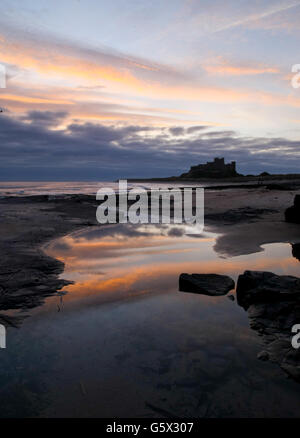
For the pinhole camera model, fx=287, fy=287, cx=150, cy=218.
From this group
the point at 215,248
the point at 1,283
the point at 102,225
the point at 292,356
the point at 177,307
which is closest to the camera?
the point at 292,356

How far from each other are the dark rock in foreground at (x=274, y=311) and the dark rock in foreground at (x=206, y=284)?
34 centimetres

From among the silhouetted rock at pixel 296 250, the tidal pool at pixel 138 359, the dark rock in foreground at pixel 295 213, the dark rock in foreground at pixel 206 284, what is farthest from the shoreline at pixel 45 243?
the dark rock in foreground at pixel 206 284

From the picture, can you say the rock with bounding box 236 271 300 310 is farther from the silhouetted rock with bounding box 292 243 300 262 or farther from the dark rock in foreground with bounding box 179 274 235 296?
the silhouetted rock with bounding box 292 243 300 262

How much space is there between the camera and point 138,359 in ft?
11.1

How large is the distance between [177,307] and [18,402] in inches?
105

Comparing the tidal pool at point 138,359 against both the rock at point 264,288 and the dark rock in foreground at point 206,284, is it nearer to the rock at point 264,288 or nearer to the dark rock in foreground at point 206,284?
the dark rock in foreground at point 206,284

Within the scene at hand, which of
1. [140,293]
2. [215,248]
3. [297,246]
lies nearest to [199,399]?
[140,293]

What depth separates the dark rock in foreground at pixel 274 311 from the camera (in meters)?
3.36

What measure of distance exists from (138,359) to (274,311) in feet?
7.40

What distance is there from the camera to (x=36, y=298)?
203 inches

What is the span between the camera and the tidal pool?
2682 millimetres

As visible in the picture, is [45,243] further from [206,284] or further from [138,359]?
[138,359]

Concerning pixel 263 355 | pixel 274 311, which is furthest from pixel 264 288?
pixel 263 355
